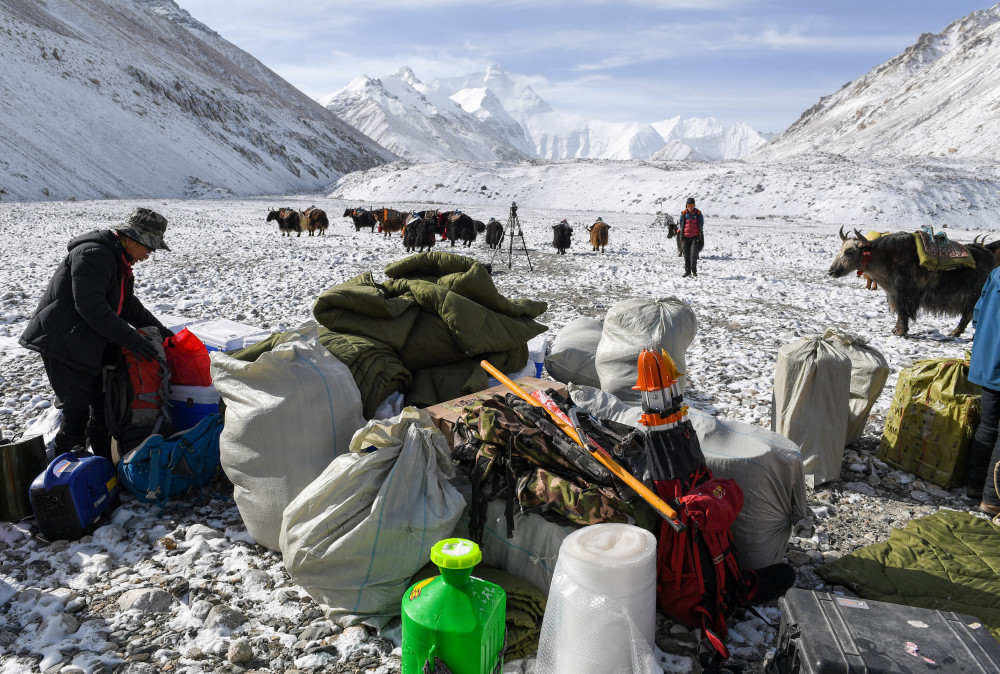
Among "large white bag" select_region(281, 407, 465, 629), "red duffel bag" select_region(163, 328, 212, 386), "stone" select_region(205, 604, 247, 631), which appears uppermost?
"red duffel bag" select_region(163, 328, 212, 386)

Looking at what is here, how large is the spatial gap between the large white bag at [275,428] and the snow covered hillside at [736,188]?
26.0 metres

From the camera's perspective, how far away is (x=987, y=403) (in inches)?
139

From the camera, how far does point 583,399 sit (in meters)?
3.39

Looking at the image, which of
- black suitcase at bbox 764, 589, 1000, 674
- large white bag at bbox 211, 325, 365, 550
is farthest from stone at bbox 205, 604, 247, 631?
black suitcase at bbox 764, 589, 1000, 674

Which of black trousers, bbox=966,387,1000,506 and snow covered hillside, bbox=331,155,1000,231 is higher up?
snow covered hillside, bbox=331,155,1000,231

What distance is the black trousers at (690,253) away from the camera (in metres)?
11.6

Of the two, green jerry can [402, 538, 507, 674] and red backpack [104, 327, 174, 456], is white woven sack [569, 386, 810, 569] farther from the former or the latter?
red backpack [104, 327, 174, 456]

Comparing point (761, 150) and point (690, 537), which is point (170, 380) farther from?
point (761, 150)

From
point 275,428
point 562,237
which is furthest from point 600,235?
point 275,428

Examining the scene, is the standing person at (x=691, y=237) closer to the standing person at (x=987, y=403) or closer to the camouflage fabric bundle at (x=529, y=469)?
the standing person at (x=987, y=403)

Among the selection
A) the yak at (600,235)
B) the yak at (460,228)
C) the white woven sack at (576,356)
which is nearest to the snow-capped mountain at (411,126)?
the yak at (460,228)

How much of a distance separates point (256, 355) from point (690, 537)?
236 centimetres

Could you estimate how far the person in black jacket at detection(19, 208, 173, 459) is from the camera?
3.45m

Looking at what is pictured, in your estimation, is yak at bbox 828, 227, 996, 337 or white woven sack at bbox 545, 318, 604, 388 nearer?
white woven sack at bbox 545, 318, 604, 388
